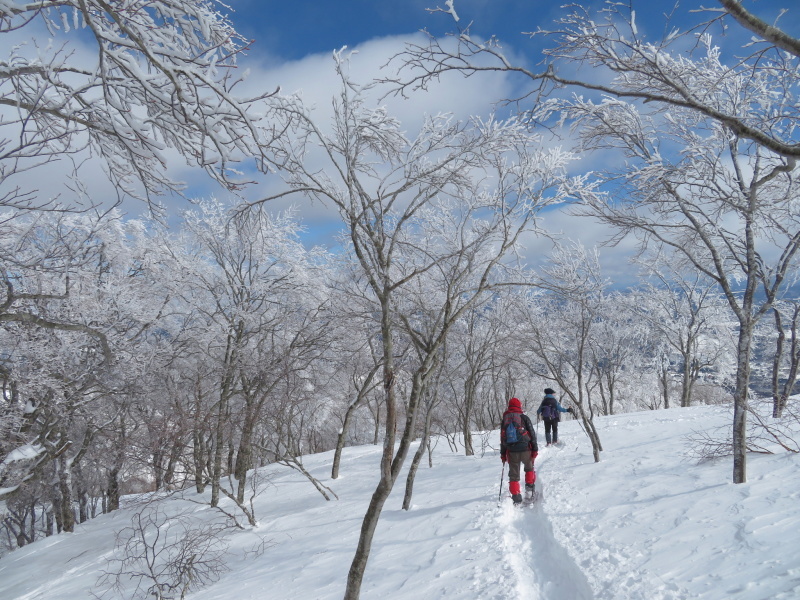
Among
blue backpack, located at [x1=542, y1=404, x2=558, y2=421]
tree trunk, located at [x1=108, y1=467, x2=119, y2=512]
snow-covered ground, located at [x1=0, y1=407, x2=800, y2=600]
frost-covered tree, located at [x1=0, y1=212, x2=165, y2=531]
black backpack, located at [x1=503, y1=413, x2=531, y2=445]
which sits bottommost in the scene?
tree trunk, located at [x1=108, y1=467, x2=119, y2=512]

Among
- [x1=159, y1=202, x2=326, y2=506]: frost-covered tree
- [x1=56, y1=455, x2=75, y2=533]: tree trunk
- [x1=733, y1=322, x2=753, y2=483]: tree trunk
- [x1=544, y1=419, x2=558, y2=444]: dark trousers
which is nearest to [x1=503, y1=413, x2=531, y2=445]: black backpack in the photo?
[x1=733, y1=322, x2=753, y2=483]: tree trunk

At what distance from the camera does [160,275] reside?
15.0m

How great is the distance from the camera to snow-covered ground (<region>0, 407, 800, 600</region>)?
4398 mm

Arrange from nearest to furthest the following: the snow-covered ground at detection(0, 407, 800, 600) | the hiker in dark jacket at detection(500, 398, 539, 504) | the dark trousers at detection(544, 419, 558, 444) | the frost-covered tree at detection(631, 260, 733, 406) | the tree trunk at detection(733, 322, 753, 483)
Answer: the snow-covered ground at detection(0, 407, 800, 600), the tree trunk at detection(733, 322, 753, 483), the hiker in dark jacket at detection(500, 398, 539, 504), the dark trousers at detection(544, 419, 558, 444), the frost-covered tree at detection(631, 260, 733, 406)

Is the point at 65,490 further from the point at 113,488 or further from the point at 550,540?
the point at 550,540

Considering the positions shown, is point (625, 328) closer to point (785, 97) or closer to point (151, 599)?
point (785, 97)

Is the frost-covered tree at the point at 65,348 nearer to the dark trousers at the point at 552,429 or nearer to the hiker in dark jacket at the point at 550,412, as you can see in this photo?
the hiker in dark jacket at the point at 550,412

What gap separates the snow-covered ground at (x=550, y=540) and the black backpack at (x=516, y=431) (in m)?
1.17

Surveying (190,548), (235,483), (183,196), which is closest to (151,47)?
(183,196)

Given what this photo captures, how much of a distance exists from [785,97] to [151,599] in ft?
40.7

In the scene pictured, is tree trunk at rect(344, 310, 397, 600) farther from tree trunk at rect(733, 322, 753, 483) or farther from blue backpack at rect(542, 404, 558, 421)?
blue backpack at rect(542, 404, 558, 421)

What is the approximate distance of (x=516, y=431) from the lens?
27.5 feet

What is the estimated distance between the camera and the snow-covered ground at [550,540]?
4.40 meters

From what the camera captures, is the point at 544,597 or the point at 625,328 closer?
the point at 544,597
